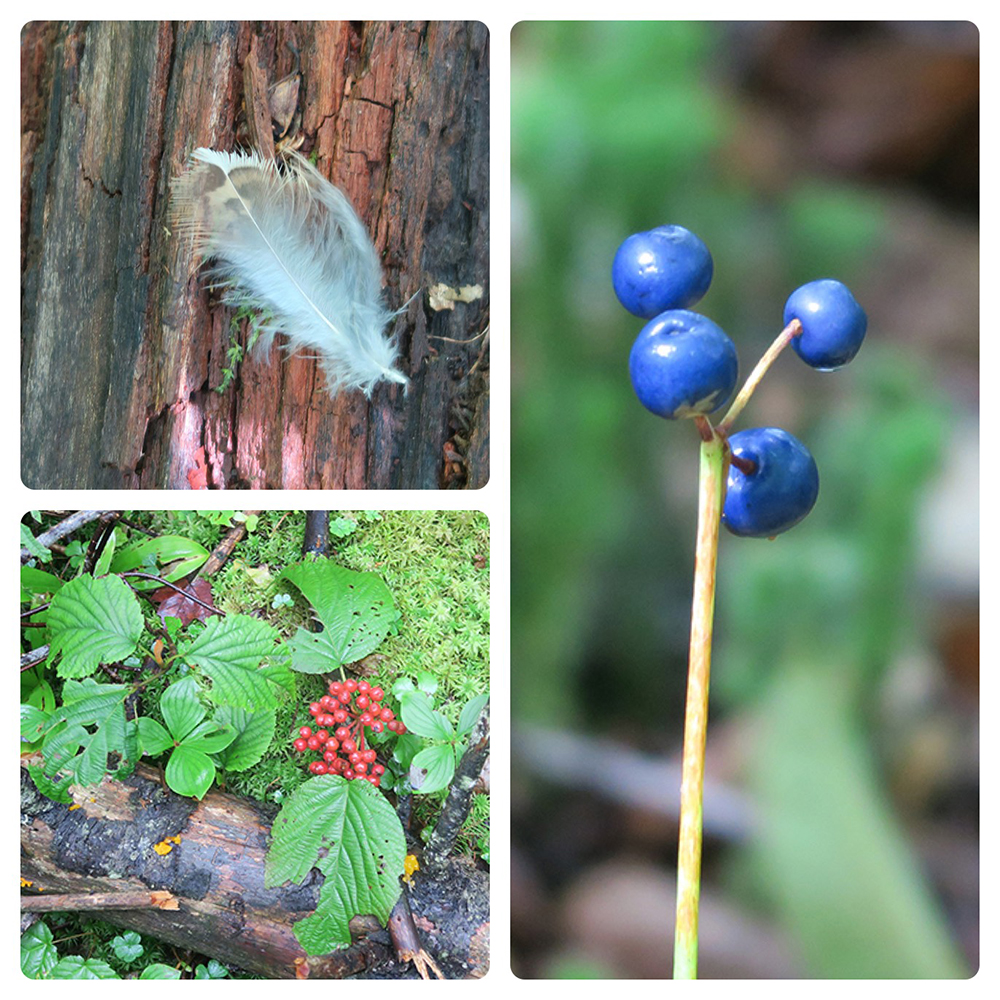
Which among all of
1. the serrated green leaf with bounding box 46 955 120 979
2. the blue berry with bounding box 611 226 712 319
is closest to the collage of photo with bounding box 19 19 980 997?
the serrated green leaf with bounding box 46 955 120 979

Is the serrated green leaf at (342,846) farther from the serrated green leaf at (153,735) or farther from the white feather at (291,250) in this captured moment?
the white feather at (291,250)

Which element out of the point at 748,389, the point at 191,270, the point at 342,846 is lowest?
the point at 342,846

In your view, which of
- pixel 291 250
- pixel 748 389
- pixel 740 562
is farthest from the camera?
pixel 740 562

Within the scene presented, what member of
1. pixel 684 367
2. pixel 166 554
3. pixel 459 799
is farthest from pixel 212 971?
pixel 684 367

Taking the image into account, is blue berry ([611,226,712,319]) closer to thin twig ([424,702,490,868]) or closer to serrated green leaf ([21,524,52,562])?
thin twig ([424,702,490,868])

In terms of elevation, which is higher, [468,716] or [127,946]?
[468,716]

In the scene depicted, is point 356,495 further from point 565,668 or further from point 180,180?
point 565,668

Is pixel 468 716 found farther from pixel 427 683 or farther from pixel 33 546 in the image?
pixel 33 546

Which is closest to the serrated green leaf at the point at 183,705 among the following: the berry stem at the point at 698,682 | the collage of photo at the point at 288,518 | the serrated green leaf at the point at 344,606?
the collage of photo at the point at 288,518
